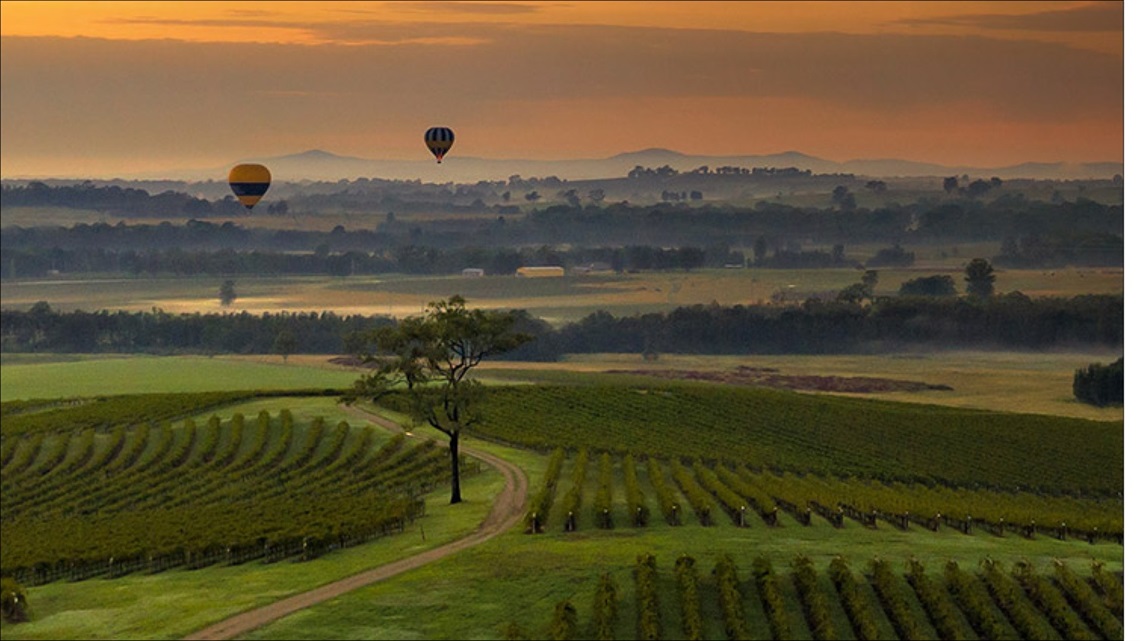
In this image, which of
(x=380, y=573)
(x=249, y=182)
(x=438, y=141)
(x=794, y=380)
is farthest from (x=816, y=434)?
(x=249, y=182)

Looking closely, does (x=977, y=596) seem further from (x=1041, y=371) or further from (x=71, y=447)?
(x=1041, y=371)

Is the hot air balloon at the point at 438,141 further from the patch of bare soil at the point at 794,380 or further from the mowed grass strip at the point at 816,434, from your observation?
the patch of bare soil at the point at 794,380

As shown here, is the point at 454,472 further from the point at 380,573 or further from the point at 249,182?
the point at 249,182

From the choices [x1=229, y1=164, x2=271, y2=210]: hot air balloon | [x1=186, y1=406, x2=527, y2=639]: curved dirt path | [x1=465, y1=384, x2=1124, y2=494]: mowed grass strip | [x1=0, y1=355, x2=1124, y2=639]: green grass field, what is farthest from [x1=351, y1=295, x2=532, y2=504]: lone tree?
[x1=229, y1=164, x2=271, y2=210]: hot air balloon

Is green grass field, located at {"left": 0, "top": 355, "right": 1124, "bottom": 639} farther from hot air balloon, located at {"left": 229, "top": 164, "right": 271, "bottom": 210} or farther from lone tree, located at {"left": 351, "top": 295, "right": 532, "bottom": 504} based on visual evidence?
hot air balloon, located at {"left": 229, "top": 164, "right": 271, "bottom": 210}

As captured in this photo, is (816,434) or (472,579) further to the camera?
(816,434)
